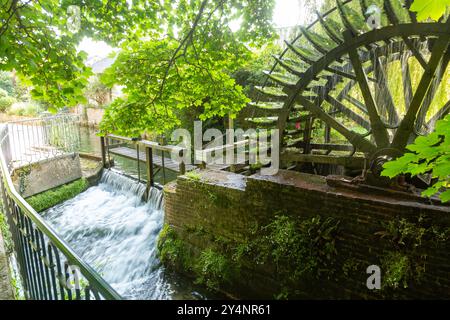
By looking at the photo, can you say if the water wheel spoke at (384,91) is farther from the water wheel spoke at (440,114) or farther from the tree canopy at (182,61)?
the tree canopy at (182,61)

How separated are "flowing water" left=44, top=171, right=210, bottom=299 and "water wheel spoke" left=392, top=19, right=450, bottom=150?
3972 mm

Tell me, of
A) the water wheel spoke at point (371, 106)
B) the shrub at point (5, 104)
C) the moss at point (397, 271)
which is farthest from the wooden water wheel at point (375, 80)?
the shrub at point (5, 104)

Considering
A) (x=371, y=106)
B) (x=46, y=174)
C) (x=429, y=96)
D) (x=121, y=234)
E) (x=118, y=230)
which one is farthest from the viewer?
(x=46, y=174)

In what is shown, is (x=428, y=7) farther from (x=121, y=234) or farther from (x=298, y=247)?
(x=121, y=234)

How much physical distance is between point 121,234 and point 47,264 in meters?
5.32

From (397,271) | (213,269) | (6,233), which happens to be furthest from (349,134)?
(6,233)

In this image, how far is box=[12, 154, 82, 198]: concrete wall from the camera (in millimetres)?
7591

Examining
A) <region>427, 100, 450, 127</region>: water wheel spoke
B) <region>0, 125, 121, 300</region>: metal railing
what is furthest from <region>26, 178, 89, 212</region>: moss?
<region>427, 100, 450, 127</region>: water wheel spoke

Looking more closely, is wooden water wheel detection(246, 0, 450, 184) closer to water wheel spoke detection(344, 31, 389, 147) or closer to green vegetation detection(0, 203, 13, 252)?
water wheel spoke detection(344, 31, 389, 147)

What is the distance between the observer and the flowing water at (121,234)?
5.19 meters

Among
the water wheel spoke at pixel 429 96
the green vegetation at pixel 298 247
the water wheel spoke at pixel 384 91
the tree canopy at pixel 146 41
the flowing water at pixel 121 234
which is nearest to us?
the tree canopy at pixel 146 41

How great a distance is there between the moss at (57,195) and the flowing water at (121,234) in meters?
0.17

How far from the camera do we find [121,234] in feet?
22.8
